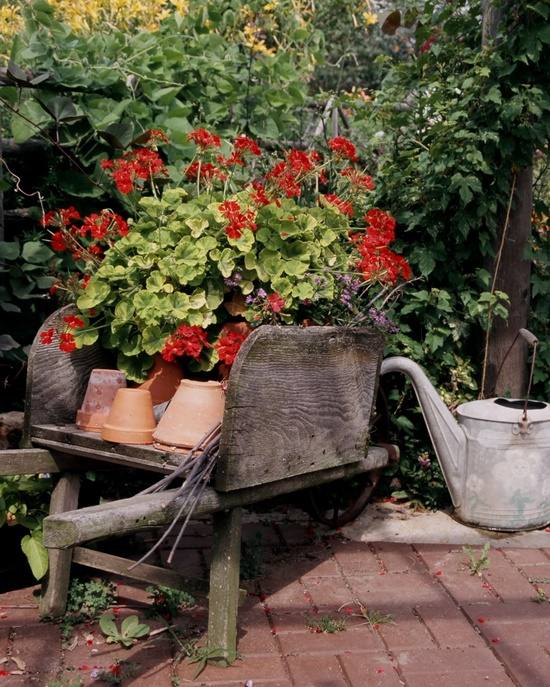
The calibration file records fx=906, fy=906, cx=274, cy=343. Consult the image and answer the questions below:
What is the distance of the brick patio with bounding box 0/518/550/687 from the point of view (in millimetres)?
2547

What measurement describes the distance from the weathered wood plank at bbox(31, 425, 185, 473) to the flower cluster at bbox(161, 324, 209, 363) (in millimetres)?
293

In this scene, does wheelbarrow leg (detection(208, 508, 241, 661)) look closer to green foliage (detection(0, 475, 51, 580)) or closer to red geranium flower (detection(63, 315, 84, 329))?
green foliage (detection(0, 475, 51, 580))

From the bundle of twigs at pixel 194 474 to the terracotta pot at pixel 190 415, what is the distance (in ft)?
0.12

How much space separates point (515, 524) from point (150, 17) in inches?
143

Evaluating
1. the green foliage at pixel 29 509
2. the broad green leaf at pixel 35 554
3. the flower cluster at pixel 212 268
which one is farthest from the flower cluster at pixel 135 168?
the broad green leaf at pixel 35 554

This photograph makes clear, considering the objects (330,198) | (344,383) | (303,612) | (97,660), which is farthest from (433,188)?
(97,660)

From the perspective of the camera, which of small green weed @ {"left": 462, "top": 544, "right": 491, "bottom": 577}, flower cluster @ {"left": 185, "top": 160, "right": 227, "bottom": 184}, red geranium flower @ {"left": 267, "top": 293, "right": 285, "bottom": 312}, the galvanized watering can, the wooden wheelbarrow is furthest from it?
the galvanized watering can

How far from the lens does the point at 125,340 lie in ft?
9.45

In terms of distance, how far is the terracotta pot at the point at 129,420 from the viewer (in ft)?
8.69

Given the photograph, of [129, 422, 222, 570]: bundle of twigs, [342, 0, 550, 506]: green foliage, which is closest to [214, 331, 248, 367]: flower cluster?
[129, 422, 222, 570]: bundle of twigs

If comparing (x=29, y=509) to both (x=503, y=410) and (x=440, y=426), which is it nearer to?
(x=440, y=426)

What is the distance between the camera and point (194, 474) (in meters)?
2.38

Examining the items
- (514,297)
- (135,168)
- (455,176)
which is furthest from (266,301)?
(514,297)

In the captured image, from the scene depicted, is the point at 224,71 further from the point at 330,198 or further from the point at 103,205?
the point at 330,198
